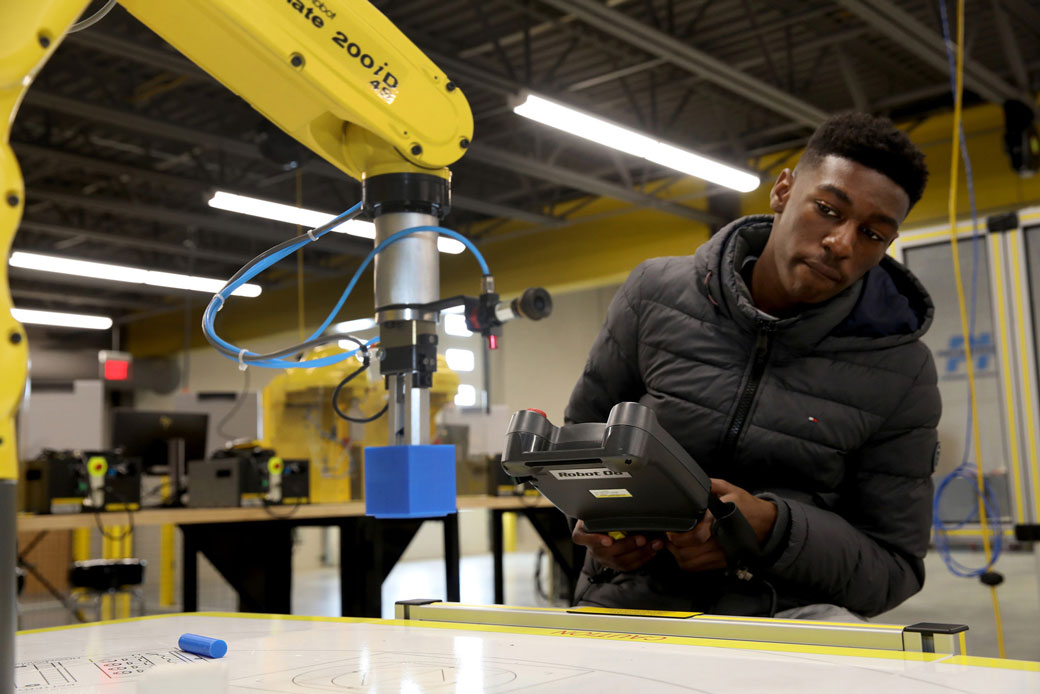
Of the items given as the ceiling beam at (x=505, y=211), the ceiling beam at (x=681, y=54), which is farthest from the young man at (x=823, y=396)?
the ceiling beam at (x=505, y=211)

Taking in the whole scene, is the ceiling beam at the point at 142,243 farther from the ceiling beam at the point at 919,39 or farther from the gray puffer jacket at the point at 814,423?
the gray puffer jacket at the point at 814,423

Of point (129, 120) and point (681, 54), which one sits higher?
point (681, 54)

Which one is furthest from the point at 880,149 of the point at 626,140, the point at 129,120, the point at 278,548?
the point at 129,120

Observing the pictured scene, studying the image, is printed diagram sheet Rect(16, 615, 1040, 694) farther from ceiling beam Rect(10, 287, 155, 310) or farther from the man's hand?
ceiling beam Rect(10, 287, 155, 310)

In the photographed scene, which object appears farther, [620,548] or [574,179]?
[574,179]

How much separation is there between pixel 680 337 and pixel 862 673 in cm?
78

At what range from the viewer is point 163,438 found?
498 cm

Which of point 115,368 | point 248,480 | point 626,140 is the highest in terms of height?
point 626,140

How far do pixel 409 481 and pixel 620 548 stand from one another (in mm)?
461

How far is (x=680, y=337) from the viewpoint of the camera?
4.80ft

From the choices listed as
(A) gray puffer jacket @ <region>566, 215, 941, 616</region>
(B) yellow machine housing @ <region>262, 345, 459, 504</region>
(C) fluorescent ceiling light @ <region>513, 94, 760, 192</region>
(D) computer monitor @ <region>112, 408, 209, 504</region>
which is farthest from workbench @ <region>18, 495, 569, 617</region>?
(C) fluorescent ceiling light @ <region>513, 94, 760, 192</region>

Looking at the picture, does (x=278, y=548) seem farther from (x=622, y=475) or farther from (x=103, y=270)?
(x=103, y=270)

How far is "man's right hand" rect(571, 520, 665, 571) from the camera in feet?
4.27

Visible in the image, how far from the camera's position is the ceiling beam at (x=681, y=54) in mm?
5664
